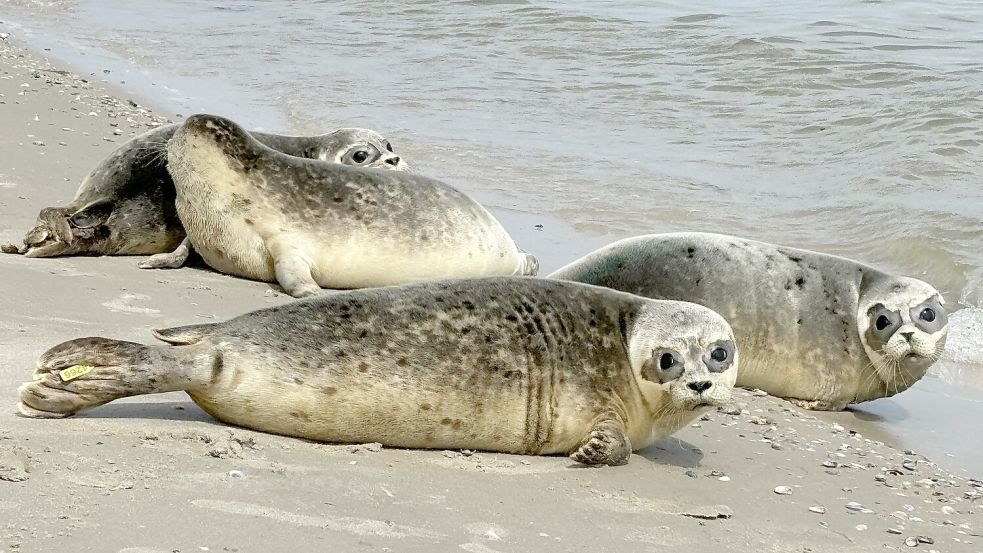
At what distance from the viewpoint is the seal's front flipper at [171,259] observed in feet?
19.8

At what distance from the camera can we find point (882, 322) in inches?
226

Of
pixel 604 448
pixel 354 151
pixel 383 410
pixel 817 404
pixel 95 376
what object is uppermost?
pixel 354 151

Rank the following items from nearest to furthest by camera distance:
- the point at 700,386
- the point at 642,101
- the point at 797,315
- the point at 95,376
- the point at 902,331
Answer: the point at 95,376 → the point at 700,386 → the point at 902,331 → the point at 797,315 → the point at 642,101

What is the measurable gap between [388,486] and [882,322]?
3052 millimetres

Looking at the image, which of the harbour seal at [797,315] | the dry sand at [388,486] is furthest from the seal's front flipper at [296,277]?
the harbour seal at [797,315]

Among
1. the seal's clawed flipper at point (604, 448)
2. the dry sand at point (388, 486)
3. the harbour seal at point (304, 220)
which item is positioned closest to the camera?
the dry sand at point (388, 486)

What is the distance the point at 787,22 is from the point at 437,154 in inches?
313

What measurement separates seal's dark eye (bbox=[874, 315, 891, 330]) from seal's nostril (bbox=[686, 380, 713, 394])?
77.3 inches

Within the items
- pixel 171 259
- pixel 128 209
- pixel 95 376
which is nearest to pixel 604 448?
pixel 95 376

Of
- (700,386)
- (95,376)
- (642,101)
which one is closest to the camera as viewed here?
(95,376)

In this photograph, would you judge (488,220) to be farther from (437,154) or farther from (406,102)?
(406,102)

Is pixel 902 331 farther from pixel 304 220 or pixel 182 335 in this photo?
pixel 182 335

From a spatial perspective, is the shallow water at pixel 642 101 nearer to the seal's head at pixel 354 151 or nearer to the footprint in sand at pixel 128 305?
the seal's head at pixel 354 151

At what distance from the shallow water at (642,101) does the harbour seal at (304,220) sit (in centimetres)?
136
